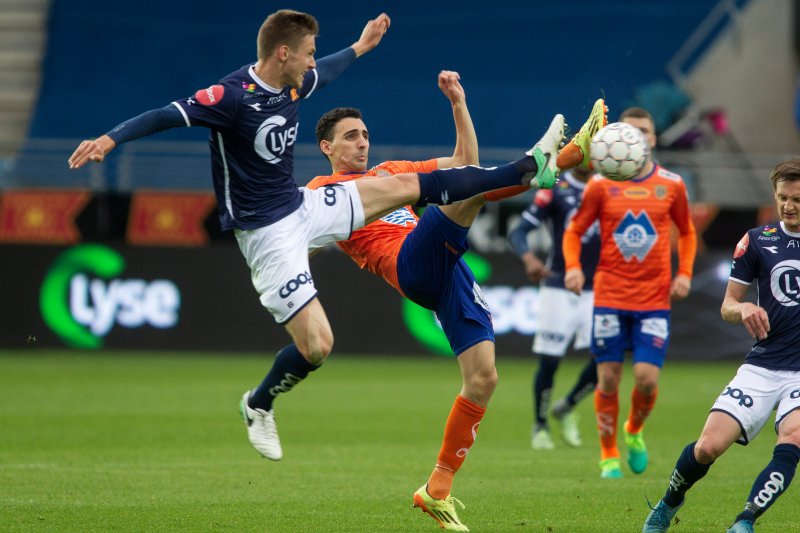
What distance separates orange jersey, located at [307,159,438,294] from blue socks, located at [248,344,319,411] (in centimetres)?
78

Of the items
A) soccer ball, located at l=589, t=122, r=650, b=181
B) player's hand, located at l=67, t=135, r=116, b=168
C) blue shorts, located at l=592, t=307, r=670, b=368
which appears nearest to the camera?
player's hand, located at l=67, t=135, r=116, b=168

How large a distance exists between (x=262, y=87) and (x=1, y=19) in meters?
18.8

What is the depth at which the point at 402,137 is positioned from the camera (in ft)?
72.1

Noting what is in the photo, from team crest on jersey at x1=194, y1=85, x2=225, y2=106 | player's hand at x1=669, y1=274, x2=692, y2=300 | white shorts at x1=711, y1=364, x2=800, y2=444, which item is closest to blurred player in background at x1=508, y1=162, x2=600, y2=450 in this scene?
player's hand at x1=669, y1=274, x2=692, y2=300

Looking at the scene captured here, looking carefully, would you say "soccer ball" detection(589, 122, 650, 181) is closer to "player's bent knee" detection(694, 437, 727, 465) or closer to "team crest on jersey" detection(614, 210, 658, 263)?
"player's bent knee" detection(694, 437, 727, 465)

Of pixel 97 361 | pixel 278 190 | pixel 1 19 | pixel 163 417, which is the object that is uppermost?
pixel 278 190

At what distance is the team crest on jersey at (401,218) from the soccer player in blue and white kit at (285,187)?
0.71 m

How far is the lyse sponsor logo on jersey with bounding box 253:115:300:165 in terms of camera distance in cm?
673

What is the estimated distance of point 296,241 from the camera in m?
6.77

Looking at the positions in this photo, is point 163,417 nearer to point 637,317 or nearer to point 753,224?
point 637,317

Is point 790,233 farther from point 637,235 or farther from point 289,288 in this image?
point 637,235

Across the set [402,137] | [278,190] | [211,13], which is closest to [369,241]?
[278,190]

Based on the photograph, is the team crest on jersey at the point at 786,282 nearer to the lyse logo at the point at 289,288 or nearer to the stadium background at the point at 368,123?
the lyse logo at the point at 289,288

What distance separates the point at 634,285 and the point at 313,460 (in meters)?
2.84
